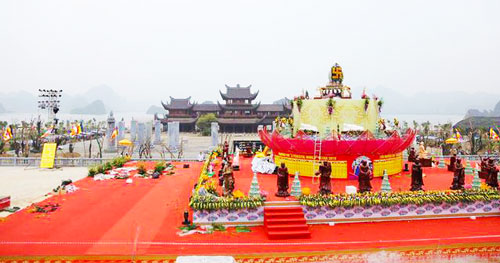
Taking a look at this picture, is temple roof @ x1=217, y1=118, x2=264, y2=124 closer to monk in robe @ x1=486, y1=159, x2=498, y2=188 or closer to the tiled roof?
the tiled roof

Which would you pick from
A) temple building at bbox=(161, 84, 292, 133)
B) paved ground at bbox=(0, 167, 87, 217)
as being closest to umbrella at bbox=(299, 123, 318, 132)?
paved ground at bbox=(0, 167, 87, 217)

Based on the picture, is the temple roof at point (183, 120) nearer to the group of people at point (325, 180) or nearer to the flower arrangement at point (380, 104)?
the flower arrangement at point (380, 104)

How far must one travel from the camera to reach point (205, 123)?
194 feet

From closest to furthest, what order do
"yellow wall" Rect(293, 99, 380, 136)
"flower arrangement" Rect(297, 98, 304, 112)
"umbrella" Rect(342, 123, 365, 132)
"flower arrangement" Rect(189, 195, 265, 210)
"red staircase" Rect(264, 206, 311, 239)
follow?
"red staircase" Rect(264, 206, 311, 239) → "flower arrangement" Rect(189, 195, 265, 210) → "umbrella" Rect(342, 123, 365, 132) → "yellow wall" Rect(293, 99, 380, 136) → "flower arrangement" Rect(297, 98, 304, 112)

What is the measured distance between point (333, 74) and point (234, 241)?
12217 mm

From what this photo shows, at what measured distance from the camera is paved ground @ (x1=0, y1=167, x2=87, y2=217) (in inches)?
532

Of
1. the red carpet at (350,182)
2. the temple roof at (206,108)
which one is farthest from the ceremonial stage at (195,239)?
the temple roof at (206,108)

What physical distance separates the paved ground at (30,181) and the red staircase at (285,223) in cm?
881

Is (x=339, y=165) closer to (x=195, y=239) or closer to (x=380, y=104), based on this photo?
(x=380, y=104)

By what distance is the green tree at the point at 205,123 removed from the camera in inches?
2304

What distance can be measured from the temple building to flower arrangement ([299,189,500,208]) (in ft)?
166

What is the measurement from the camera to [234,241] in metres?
8.69

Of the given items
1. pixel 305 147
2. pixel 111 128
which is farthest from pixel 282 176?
pixel 111 128

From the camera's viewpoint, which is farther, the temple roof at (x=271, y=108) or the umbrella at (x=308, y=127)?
the temple roof at (x=271, y=108)
